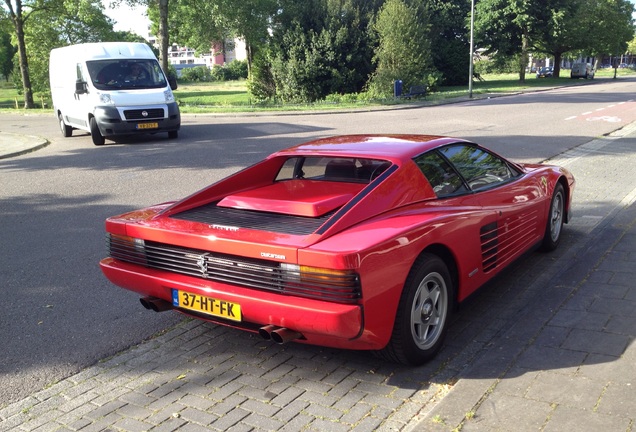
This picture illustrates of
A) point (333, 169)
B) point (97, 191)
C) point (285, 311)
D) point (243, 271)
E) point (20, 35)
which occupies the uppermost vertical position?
point (20, 35)

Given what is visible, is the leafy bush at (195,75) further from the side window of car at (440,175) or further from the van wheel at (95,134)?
the side window of car at (440,175)

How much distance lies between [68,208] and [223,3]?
3664cm

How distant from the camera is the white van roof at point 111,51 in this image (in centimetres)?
1636

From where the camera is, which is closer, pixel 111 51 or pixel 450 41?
pixel 111 51

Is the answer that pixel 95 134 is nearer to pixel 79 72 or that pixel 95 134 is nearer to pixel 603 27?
pixel 79 72

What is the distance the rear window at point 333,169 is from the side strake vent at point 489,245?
883 millimetres

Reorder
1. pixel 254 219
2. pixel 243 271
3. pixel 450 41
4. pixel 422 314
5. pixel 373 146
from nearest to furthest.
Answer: pixel 243 271, pixel 422 314, pixel 254 219, pixel 373 146, pixel 450 41

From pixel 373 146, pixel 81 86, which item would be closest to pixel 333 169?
pixel 373 146

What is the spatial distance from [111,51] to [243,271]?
48.5 ft

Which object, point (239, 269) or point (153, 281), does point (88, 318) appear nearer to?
point (153, 281)

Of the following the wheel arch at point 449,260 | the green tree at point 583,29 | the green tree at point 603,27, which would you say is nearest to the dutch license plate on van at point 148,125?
the wheel arch at point 449,260

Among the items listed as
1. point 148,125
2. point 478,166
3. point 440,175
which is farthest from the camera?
point 148,125

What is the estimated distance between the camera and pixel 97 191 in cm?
973

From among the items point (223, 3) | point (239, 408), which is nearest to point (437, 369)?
point (239, 408)
